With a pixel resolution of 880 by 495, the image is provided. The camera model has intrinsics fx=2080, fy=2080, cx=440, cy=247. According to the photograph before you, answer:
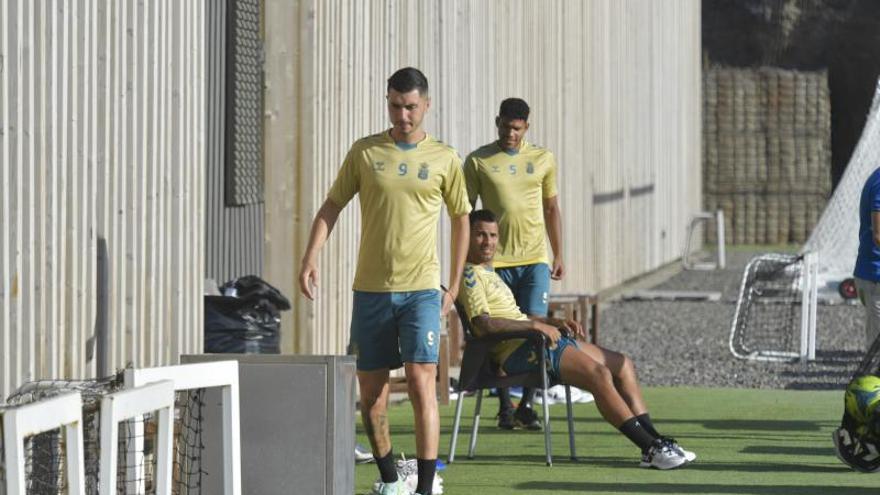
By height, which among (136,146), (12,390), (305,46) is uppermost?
(305,46)

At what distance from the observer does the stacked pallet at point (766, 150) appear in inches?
1533

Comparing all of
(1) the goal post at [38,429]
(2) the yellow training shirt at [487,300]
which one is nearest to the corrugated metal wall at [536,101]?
(2) the yellow training shirt at [487,300]

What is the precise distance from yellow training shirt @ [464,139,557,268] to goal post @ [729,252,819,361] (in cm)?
564

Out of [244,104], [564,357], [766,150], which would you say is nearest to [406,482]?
[564,357]

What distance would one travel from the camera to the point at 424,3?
48.6 feet

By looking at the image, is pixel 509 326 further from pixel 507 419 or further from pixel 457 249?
pixel 507 419

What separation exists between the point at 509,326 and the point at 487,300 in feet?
0.92

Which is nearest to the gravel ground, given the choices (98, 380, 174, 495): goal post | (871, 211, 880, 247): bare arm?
(871, 211, 880, 247): bare arm

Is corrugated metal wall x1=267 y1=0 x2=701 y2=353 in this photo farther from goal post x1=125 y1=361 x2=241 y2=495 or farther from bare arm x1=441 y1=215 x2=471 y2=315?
goal post x1=125 y1=361 x2=241 y2=495

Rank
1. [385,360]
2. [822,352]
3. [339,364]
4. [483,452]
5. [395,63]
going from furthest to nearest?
[822,352] < [395,63] < [483,452] < [385,360] < [339,364]

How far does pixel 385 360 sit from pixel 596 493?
45.5 inches

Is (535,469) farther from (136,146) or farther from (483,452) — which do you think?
(136,146)

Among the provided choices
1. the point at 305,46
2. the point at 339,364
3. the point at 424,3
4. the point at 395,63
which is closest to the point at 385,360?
the point at 339,364

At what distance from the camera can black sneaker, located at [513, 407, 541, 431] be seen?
1159 centimetres
